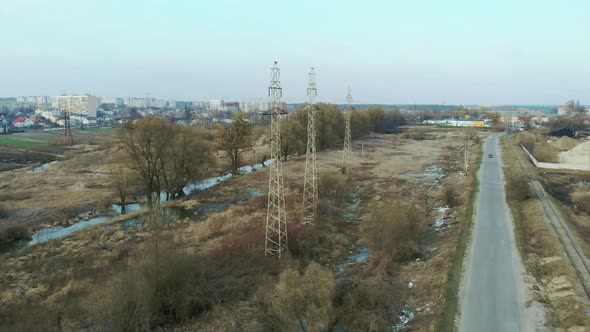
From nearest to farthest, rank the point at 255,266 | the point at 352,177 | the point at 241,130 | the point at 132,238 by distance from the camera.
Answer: the point at 255,266 < the point at 132,238 < the point at 352,177 < the point at 241,130

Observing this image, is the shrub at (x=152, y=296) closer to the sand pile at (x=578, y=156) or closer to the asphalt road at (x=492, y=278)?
the asphalt road at (x=492, y=278)

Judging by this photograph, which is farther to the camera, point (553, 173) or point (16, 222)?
point (553, 173)

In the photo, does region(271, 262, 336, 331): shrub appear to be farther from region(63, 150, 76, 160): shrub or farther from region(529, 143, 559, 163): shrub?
region(63, 150, 76, 160): shrub

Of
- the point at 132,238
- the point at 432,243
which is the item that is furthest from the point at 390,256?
the point at 132,238

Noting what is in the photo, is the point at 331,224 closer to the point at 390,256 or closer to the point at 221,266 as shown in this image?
the point at 390,256

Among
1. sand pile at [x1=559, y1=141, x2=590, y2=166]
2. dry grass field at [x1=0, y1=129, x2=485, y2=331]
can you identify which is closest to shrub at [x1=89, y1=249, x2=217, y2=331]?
dry grass field at [x1=0, y1=129, x2=485, y2=331]
